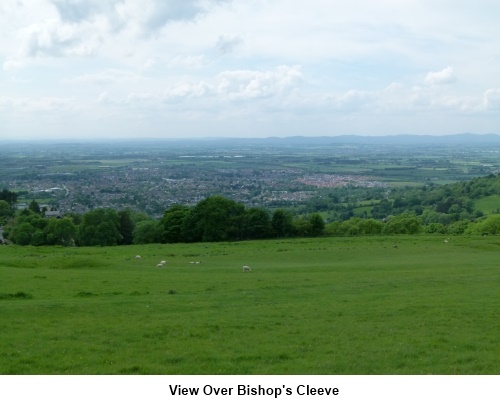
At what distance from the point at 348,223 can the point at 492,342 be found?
2770 inches

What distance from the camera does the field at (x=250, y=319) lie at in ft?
42.4

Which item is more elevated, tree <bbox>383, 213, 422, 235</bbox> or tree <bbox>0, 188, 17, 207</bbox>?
tree <bbox>0, 188, 17, 207</bbox>

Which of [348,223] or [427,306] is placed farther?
[348,223]

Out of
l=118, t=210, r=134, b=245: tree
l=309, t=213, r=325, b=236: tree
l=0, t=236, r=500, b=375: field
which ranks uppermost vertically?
l=0, t=236, r=500, b=375: field

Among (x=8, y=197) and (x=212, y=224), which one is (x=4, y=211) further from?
(x=212, y=224)

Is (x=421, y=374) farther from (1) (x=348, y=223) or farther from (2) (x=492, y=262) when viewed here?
(1) (x=348, y=223)

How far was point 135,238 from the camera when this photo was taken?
248ft

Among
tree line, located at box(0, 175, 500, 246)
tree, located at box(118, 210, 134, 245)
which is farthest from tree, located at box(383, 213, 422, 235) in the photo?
tree, located at box(118, 210, 134, 245)

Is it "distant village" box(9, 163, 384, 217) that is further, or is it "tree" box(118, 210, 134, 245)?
"distant village" box(9, 163, 384, 217)

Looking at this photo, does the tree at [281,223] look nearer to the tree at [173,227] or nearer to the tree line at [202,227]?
the tree line at [202,227]

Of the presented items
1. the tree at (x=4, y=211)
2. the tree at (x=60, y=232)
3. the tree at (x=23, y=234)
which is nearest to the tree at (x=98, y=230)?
the tree at (x=60, y=232)

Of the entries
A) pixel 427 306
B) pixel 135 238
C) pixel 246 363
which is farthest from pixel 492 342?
pixel 135 238

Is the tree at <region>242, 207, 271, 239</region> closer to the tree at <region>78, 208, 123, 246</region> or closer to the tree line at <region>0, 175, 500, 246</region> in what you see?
the tree line at <region>0, 175, 500, 246</region>

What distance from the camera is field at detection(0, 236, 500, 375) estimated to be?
12914mm
